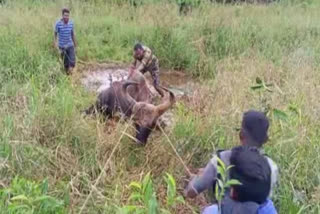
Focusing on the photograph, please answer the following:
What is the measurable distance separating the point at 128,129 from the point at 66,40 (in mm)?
3283

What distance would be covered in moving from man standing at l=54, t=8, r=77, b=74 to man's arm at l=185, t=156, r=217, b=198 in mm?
4759

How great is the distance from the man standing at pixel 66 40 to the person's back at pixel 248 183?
194 inches

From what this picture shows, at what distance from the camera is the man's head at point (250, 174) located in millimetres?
2959

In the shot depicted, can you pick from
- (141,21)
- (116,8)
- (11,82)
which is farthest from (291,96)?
(116,8)

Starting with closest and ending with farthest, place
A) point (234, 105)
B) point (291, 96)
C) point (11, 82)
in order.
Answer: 1. point (234, 105)
2. point (291, 96)
3. point (11, 82)

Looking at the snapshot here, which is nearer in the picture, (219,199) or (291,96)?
(219,199)

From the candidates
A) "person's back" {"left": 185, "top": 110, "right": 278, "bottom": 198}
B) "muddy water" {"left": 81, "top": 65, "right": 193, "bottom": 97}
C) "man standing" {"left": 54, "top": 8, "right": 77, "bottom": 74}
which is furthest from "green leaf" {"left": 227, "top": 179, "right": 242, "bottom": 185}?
"man standing" {"left": 54, "top": 8, "right": 77, "bottom": 74}

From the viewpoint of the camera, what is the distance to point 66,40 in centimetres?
767

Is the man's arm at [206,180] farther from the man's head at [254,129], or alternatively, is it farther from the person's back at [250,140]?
the man's head at [254,129]

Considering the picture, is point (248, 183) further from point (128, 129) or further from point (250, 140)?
point (128, 129)

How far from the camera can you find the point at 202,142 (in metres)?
4.75

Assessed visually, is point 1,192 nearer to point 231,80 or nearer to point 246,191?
point 246,191

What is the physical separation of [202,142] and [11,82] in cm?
233

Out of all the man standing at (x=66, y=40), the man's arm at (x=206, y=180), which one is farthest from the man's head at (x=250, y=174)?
the man standing at (x=66, y=40)
